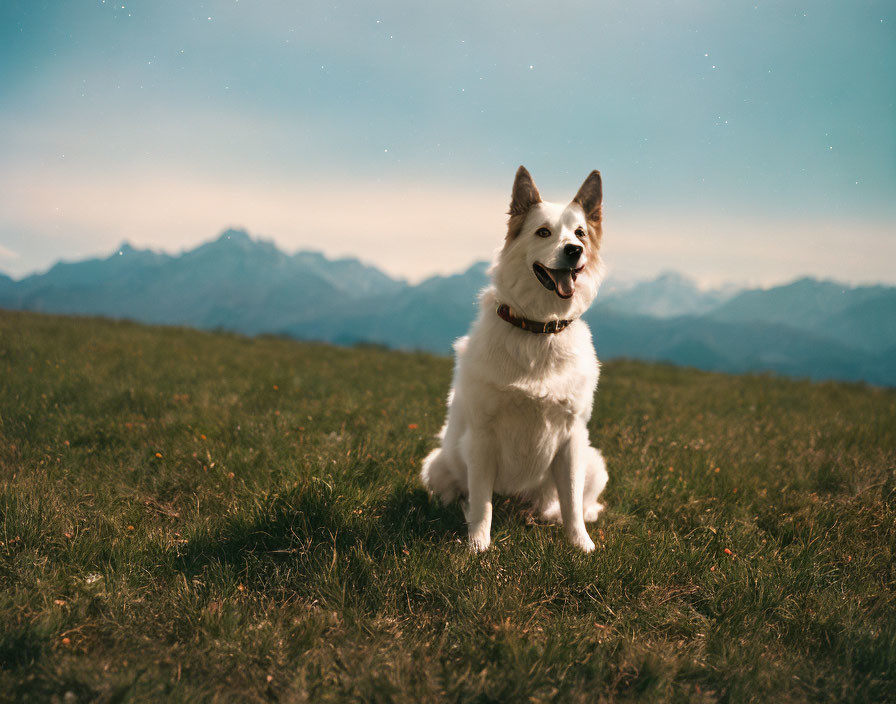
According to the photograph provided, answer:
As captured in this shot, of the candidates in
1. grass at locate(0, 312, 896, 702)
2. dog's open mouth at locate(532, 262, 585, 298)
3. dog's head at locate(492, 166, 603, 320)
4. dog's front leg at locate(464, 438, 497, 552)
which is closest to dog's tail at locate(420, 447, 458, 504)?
grass at locate(0, 312, 896, 702)

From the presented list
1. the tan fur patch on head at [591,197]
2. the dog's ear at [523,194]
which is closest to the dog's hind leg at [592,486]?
the tan fur patch on head at [591,197]

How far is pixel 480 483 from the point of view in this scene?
10.8 feet

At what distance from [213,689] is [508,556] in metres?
1.64

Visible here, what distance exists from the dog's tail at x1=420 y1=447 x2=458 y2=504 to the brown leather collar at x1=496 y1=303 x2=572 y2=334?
1.19 m

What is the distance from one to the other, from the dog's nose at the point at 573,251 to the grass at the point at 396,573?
1.78 m

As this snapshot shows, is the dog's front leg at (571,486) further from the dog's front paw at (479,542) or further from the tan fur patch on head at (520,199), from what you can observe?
the tan fur patch on head at (520,199)

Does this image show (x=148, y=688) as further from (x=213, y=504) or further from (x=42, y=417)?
(x=42, y=417)

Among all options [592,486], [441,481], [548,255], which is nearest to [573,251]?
[548,255]

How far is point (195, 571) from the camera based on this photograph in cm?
286

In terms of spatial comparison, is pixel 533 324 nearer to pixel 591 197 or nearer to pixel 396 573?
pixel 591 197

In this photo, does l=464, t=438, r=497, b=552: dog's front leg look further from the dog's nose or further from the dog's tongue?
the dog's nose

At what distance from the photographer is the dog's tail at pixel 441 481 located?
375 cm

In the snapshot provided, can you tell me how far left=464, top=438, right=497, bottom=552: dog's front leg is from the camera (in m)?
3.26

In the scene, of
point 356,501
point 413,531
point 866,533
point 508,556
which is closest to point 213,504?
point 356,501
